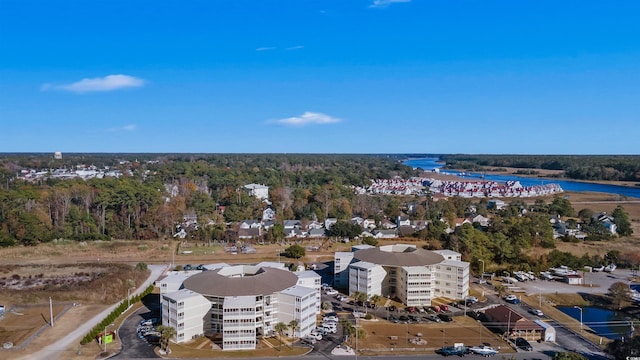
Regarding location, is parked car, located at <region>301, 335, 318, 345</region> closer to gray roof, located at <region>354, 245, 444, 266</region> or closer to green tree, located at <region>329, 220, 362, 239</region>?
gray roof, located at <region>354, 245, 444, 266</region>

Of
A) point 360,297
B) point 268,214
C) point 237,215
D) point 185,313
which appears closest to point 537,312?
point 360,297

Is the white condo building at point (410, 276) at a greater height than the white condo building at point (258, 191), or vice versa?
the white condo building at point (258, 191)

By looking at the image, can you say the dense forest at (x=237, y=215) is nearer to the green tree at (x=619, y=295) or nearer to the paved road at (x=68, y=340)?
the green tree at (x=619, y=295)

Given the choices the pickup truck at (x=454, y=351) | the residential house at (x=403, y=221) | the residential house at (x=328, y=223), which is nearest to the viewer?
the pickup truck at (x=454, y=351)

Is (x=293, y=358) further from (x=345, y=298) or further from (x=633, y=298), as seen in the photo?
(x=633, y=298)

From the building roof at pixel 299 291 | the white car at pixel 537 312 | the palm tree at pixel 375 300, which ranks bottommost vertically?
the white car at pixel 537 312

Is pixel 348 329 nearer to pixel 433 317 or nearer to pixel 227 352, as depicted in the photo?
pixel 227 352

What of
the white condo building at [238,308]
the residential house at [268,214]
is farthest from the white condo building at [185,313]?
the residential house at [268,214]
